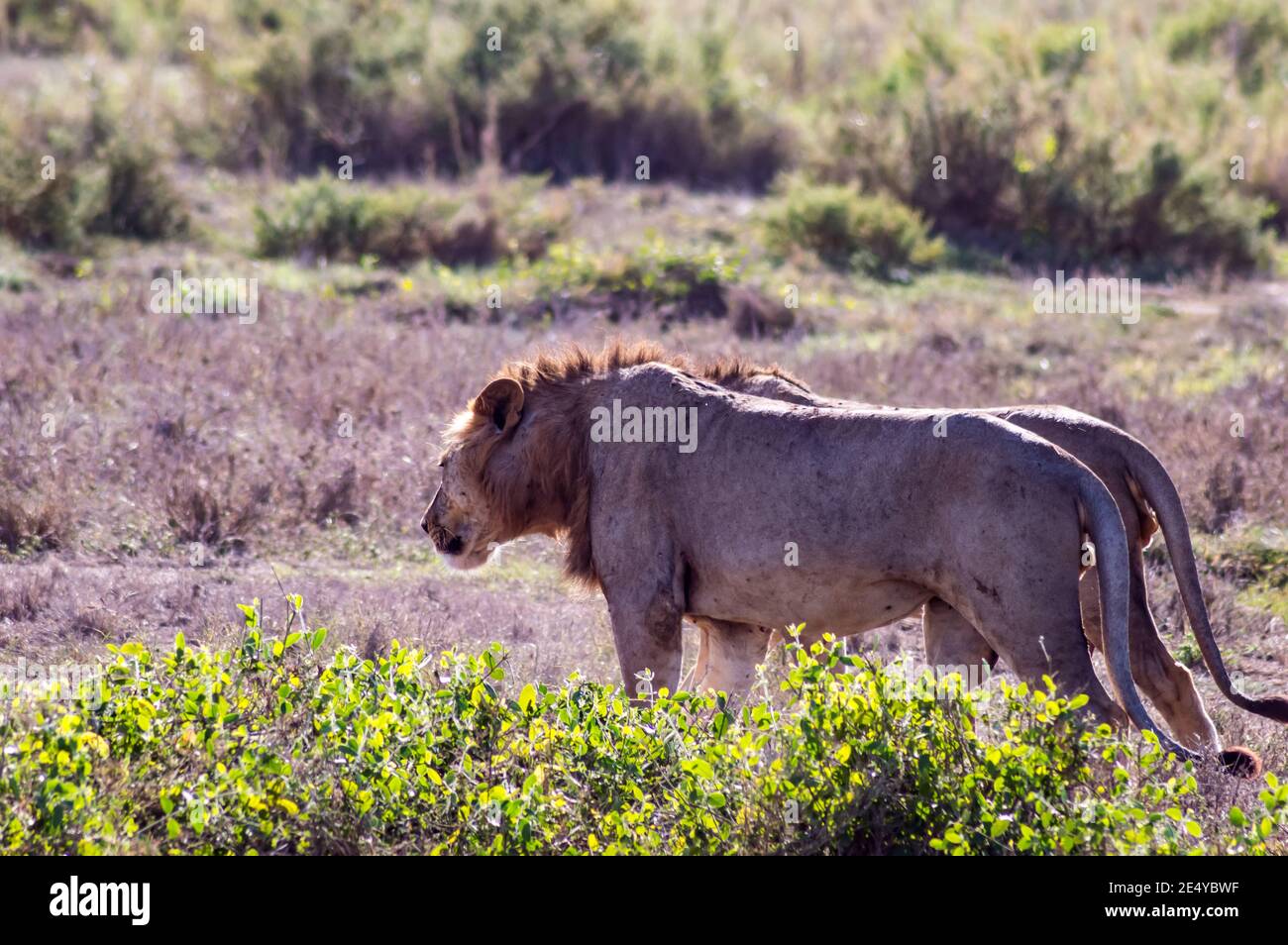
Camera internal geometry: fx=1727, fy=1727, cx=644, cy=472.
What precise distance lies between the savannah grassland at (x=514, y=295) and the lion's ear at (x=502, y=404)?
590 millimetres

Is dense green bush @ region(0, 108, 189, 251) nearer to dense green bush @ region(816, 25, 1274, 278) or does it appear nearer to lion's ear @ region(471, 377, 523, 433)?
dense green bush @ region(816, 25, 1274, 278)

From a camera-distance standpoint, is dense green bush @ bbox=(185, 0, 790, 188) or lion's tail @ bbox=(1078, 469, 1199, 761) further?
dense green bush @ bbox=(185, 0, 790, 188)

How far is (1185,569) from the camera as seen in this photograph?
6.82 metres

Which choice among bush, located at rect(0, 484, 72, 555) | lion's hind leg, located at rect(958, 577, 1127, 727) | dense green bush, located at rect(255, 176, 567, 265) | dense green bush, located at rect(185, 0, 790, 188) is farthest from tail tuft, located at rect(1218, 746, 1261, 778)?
dense green bush, located at rect(185, 0, 790, 188)

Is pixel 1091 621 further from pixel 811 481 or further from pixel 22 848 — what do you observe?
pixel 22 848

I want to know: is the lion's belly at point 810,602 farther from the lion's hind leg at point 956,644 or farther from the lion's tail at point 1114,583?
the lion's tail at point 1114,583

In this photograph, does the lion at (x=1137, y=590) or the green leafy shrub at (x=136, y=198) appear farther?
the green leafy shrub at (x=136, y=198)

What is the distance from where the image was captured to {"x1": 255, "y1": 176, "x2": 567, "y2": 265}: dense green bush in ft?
57.1

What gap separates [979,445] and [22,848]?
12.2 ft

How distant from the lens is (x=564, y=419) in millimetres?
7723

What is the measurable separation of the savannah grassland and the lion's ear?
0.59 meters

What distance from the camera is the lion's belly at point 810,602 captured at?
703 cm

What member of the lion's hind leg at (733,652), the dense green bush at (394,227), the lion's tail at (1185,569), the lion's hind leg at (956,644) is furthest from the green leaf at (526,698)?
the dense green bush at (394,227)

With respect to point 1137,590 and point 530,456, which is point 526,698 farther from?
point 1137,590
